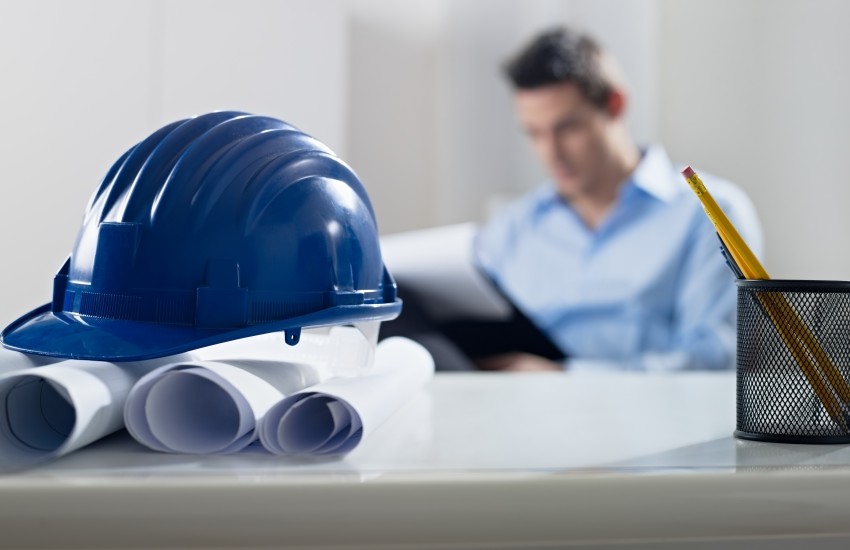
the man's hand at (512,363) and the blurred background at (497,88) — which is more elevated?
the blurred background at (497,88)

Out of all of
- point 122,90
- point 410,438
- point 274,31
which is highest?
point 274,31

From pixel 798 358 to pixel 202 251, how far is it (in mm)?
316

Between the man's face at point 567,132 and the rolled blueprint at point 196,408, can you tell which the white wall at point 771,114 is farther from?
the rolled blueprint at point 196,408

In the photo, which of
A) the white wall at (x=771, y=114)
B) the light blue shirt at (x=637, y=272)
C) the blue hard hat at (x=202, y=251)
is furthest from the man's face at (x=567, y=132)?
the blue hard hat at (x=202, y=251)

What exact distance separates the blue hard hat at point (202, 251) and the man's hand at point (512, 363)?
1.34 m

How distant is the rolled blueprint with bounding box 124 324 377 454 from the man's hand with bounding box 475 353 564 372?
4.36 ft

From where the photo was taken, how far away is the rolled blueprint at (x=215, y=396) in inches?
16.4

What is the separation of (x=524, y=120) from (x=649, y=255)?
51 cm

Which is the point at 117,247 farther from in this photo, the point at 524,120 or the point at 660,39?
the point at 660,39

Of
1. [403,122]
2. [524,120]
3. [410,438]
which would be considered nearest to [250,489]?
[410,438]

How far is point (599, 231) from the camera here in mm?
2283

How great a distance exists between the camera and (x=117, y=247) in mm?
451

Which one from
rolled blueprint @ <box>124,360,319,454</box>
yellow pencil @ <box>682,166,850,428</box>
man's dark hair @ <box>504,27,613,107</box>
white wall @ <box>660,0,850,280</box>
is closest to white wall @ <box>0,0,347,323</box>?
man's dark hair @ <box>504,27,613,107</box>

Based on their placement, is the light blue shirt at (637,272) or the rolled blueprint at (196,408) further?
the light blue shirt at (637,272)
